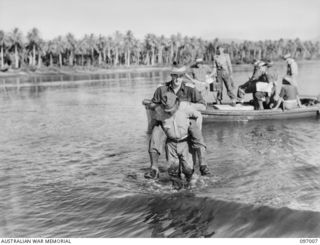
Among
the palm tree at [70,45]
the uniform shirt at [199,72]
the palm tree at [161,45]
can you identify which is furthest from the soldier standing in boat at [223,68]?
the palm tree at [161,45]

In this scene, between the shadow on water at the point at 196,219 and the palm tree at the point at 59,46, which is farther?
the palm tree at the point at 59,46

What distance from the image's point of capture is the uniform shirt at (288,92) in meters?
16.0

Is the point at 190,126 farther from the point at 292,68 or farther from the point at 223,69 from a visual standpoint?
the point at 223,69

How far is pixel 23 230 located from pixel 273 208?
3.91 m

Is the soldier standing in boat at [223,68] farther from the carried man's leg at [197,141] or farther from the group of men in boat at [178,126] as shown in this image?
the carried man's leg at [197,141]

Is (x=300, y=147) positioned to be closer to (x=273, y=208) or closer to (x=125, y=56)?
(x=273, y=208)

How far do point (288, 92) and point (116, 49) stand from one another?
10524cm

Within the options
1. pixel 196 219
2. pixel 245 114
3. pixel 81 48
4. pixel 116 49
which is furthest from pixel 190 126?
pixel 116 49

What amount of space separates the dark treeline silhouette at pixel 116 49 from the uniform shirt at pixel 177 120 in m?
74.2

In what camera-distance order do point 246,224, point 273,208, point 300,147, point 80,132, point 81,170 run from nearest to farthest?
point 246,224 → point 273,208 → point 81,170 → point 300,147 → point 80,132

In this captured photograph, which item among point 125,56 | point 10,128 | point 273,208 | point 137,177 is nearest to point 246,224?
point 273,208

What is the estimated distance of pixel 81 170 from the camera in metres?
9.95

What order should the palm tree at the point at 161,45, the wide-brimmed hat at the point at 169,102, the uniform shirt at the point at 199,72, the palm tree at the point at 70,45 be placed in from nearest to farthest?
the wide-brimmed hat at the point at 169,102, the uniform shirt at the point at 199,72, the palm tree at the point at 70,45, the palm tree at the point at 161,45

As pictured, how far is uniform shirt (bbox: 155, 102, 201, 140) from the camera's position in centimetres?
726
